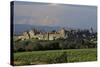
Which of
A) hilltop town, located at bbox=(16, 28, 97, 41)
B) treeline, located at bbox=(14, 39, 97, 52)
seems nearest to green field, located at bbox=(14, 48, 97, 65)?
treeline, located at bbox=(14, 39, 97, 52)

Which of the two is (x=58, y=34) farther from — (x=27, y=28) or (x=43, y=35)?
(x=27, y=28)

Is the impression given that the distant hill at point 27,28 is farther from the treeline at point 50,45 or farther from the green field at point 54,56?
the green field at point 54,56

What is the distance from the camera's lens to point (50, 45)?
2979 millimetres

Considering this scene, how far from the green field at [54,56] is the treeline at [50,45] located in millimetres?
57

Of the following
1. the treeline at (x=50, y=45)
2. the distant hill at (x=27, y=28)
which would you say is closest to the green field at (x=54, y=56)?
the treeline at (x=50, y=45)

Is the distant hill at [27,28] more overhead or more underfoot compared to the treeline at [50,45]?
more overhead

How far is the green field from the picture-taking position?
2836mm

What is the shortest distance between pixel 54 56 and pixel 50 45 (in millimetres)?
174

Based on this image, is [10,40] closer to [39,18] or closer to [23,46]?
[23,46]

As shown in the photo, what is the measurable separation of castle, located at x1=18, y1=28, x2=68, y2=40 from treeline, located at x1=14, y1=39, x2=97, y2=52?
0.19 feet

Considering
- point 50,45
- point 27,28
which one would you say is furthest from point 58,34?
point 27,28

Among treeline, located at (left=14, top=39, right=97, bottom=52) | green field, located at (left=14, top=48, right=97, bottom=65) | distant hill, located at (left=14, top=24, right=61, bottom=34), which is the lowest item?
green field, located at (left=14, top=48, right=97, bottom=65)

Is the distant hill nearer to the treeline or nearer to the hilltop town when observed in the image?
the hilltop town

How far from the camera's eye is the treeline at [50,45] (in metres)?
2.84
